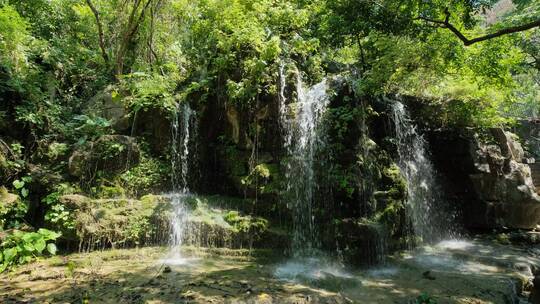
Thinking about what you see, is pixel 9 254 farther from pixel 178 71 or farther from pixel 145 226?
pixel 178 71

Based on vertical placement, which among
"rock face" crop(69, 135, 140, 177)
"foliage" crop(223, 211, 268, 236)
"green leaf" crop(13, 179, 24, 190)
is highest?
"rock face" crop(69, 135, 140, 177)

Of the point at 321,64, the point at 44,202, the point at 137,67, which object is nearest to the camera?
the point at 44,202

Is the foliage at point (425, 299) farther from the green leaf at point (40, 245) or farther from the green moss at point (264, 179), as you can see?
the green leaf at point (40, 245)

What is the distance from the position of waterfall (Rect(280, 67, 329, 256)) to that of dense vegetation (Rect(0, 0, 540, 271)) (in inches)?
19.7

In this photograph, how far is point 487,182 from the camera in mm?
10938

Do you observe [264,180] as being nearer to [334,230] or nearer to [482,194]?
[334,230]

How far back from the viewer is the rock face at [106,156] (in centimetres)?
880

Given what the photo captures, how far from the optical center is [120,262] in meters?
6.88

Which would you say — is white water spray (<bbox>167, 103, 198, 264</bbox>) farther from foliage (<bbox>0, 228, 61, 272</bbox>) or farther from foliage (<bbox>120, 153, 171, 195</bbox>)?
foliage (<bbox>0, 228, 61, 272</bbox>)

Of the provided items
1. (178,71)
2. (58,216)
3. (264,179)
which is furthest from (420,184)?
(58,216)

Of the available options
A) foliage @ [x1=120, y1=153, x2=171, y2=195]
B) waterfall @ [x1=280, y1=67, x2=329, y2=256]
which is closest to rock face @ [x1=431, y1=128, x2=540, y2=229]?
waterfall @ [x1=280, y1=67, x2=329, y2=256]

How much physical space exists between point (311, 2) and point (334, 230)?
29.6 ft

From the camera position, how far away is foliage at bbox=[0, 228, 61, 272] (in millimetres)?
6302

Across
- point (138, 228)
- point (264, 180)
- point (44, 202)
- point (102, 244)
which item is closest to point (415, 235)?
point (264, 180)
